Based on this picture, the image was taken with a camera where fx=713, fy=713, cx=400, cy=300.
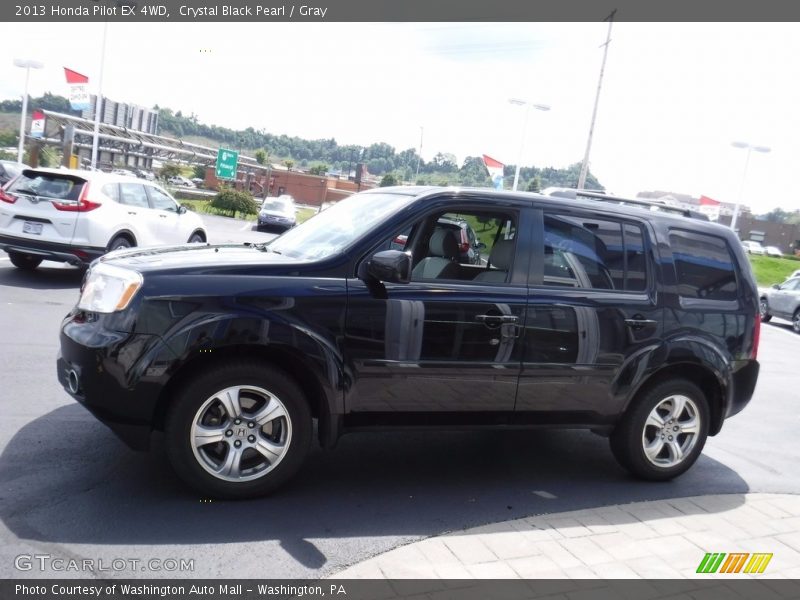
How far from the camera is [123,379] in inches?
152

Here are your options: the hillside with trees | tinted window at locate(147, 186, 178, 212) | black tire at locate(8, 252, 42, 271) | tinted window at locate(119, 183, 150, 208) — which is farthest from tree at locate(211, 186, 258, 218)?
black tire at locate(8, 252, 42, 271)

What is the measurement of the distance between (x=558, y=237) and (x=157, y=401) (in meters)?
2.76

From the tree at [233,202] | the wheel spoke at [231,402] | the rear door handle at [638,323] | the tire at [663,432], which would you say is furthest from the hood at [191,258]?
the tree at [233,202]

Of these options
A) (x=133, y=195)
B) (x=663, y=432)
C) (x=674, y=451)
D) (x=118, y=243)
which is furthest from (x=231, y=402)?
(x=133, y=195)

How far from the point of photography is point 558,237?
4840mm

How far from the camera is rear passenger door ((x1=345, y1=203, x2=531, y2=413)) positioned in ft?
14.0

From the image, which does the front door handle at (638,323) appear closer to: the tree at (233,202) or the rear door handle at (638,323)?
the rear door handle at (638,323)

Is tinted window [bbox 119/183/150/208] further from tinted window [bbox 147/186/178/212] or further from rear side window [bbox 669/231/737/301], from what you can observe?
rear side window [bbox 669/231/737/301]

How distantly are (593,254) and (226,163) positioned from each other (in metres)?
40.2

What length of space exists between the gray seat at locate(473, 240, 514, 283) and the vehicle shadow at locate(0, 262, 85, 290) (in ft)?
26.4

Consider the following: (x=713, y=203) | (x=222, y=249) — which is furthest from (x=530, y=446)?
(x=713, y=203)

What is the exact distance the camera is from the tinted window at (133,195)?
1160cm

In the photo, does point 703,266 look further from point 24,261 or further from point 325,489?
point 24,261

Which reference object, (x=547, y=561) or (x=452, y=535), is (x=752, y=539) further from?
(x=452, y=535)
